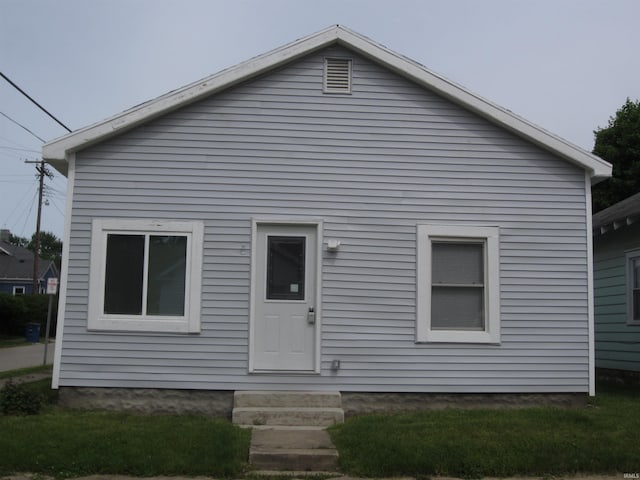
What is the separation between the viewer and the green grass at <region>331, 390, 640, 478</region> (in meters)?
6.62

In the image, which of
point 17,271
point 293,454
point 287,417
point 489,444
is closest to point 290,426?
point 287,417

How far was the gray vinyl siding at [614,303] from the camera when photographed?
12.8 metres

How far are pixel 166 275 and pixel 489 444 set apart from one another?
15.6ft

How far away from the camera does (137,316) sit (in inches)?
359

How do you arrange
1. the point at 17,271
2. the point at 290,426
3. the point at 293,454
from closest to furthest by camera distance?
the point at 293,454, the point at 290,426, the point at 17,271


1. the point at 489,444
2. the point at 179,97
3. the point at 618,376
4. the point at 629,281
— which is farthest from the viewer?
the point at 618,376

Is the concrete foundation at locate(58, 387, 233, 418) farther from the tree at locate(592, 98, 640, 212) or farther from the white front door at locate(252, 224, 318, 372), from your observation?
the tree at locate(592, 98, 640, 212)

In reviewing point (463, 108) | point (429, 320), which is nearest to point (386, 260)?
point (429, 320)

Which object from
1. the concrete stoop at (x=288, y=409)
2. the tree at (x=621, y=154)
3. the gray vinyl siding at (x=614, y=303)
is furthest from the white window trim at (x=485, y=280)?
the tree at (x=621, y=154)

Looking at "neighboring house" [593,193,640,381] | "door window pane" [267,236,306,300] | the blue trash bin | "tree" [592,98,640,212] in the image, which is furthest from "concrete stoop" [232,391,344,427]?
the blue trash bin

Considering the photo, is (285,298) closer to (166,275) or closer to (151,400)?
(166,275)

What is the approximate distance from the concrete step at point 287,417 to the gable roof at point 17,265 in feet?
156

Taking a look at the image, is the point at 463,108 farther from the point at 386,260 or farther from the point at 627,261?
the point at 627,261

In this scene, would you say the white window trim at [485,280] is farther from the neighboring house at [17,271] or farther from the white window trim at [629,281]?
the neighboring house at [17,271]
